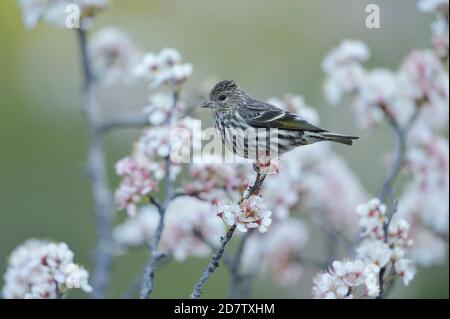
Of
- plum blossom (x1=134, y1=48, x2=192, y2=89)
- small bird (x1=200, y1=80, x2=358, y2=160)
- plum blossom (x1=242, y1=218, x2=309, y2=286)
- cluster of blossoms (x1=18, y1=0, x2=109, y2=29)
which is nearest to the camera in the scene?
plum blossom (x1=134, y1=48, x2=192, y2=89)

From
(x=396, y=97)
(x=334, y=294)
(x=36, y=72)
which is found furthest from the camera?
(x=36, y=72)

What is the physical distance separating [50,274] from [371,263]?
4.04 feet

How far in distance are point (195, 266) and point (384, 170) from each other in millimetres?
2318

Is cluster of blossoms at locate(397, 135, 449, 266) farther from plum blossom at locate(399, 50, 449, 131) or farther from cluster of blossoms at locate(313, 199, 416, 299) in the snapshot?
cluster of blossoms at locate(313, 199, 416, 299)

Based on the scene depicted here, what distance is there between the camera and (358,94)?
429 centimetres

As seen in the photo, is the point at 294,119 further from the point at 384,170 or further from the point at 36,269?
the point at 384,170

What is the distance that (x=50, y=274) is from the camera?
113 inches

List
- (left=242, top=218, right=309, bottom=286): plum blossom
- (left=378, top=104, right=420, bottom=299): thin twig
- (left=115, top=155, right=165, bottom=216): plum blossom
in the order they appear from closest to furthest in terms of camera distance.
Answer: (left=378, top=104, right=420, bottom=299): thin twig
(left=115, top=155, right=165, bottom=216): plum blossom
(left=242, top=218, right=309, bottom=286): plum blossom

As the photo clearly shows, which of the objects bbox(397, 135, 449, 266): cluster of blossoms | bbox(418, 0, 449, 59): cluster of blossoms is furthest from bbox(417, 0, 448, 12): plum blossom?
bbox(397, 135, 449, 266): cluster of blossoms

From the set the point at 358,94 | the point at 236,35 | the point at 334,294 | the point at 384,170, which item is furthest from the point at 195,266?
the point at 236,35

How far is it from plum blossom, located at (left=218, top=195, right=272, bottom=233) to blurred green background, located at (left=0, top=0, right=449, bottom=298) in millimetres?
3946

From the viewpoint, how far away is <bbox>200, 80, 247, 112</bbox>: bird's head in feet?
13.2

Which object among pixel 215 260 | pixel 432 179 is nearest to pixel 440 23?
pixel 432 179

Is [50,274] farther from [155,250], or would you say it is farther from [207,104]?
[207,104]
